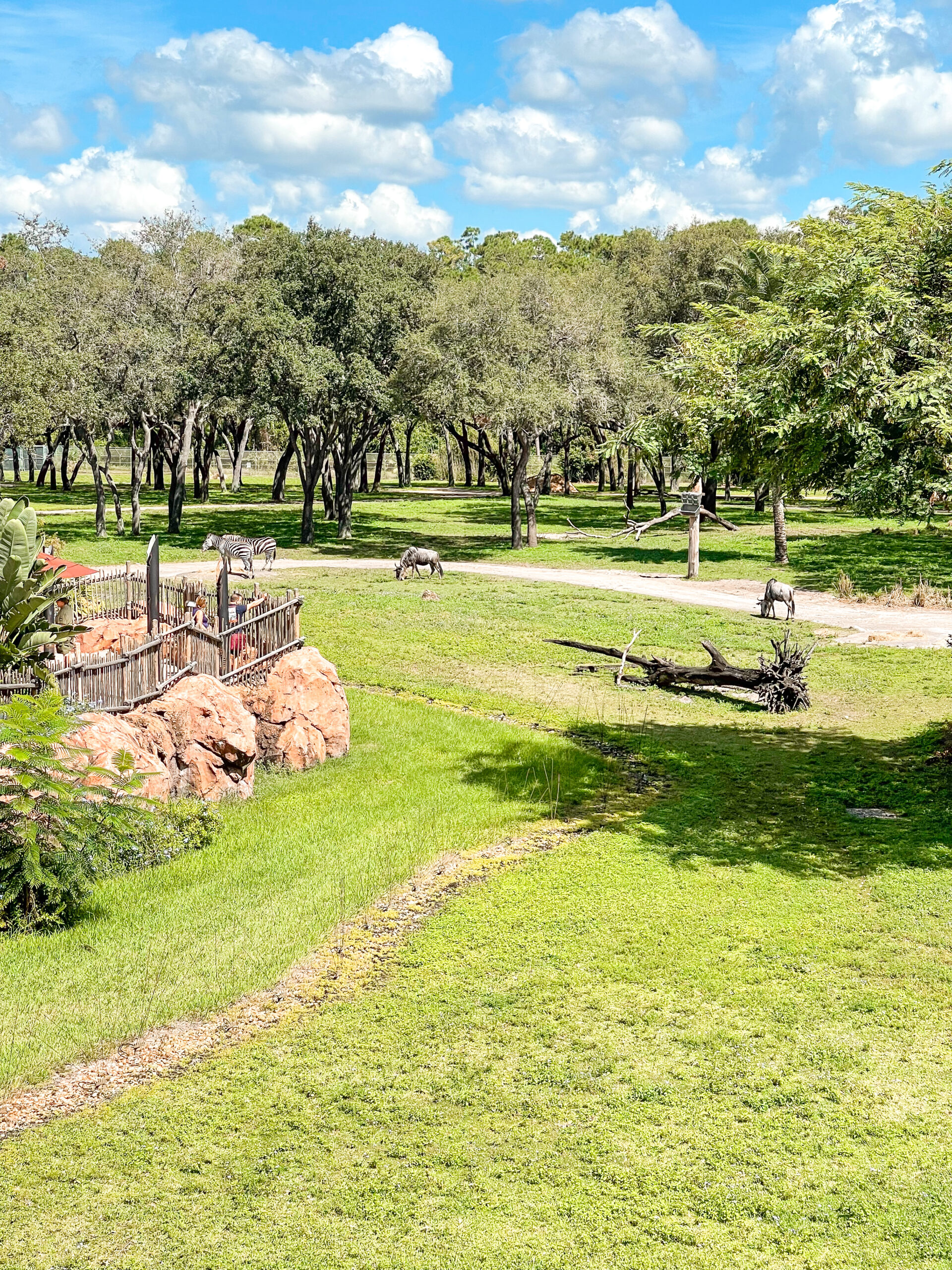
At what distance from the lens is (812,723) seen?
61.8 ft

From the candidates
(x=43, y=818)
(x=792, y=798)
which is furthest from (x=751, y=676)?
(x=43, y=818)

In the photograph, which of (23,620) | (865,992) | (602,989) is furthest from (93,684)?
(865,992)

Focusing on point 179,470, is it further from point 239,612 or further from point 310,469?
point 239,612

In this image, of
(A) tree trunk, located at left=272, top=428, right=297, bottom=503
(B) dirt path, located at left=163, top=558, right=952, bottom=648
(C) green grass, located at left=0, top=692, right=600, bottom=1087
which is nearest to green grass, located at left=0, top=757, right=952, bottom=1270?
(C) green grass, located at left=0, top=692, right=600, bottom=1087

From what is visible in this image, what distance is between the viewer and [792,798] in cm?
1499

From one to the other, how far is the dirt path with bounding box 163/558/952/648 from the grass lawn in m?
10.3

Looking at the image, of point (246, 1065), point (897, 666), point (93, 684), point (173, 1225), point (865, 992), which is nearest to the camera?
point (173, 1225)

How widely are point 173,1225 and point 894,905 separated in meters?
7.53

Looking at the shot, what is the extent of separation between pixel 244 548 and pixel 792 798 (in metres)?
21.3

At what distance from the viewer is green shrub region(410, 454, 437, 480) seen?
289ft

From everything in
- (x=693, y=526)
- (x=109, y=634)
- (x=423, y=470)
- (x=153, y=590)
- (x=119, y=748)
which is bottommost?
(x=119, y=748)

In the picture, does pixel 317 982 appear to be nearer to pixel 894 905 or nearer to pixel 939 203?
pixel 894 905

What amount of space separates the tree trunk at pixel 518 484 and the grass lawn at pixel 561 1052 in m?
25.4

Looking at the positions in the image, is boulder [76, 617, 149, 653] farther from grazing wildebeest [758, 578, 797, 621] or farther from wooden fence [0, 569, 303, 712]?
grazing wildebeest [758, 578, 797, 621]
